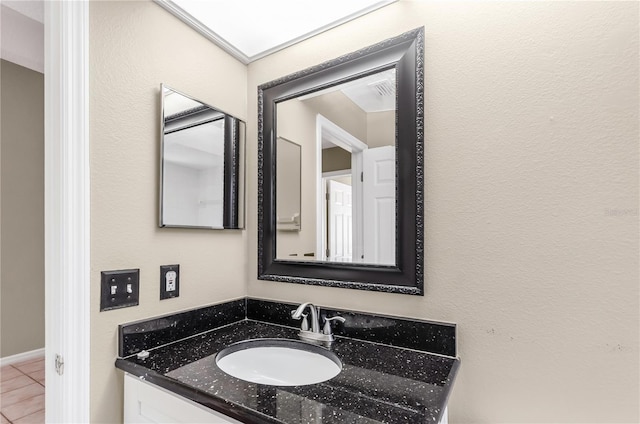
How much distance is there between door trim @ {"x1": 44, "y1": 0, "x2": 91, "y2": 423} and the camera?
940mm

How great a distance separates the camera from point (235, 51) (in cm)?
145

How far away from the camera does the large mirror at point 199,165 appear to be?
119 centimetres

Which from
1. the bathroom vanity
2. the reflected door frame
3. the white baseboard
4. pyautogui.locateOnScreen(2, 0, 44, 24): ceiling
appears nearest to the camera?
the bathroom vanity

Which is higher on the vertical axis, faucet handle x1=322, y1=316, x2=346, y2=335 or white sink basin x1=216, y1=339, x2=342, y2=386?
faucet handle x1=322, y1=316, x2=346, y2=335

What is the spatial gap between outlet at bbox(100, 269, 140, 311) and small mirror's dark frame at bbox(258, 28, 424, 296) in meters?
0.55

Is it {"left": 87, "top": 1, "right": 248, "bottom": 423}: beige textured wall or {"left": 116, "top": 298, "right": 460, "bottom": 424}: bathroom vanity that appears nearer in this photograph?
{"left": 116, "top": 298, "right": 460, "bottom": 424}: bathroom vanity

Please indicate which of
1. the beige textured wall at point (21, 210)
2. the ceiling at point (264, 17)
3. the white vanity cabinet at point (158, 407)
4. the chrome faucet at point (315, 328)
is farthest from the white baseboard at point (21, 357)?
the ceiling at point (264, 17)

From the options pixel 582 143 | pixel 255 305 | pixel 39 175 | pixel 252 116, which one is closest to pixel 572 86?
pixel 582 143

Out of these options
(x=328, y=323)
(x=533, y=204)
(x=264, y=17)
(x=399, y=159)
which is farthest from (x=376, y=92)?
(x=328, y=323)

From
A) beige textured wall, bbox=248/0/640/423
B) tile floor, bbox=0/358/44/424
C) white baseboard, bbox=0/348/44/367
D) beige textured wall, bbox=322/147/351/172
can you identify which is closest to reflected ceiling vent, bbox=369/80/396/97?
beige textured wall, bbox=248/0/640/423

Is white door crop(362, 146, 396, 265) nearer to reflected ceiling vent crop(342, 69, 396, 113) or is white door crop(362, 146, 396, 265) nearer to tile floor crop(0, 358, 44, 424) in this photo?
reflected ceiling vent crop(342, 69, 396, 113)

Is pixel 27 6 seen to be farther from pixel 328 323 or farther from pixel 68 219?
pixel 328 323

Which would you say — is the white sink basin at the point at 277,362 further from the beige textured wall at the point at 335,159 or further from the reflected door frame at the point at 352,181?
the beige textured wall at the point at 335,159

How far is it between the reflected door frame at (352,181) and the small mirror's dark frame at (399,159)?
72mm
